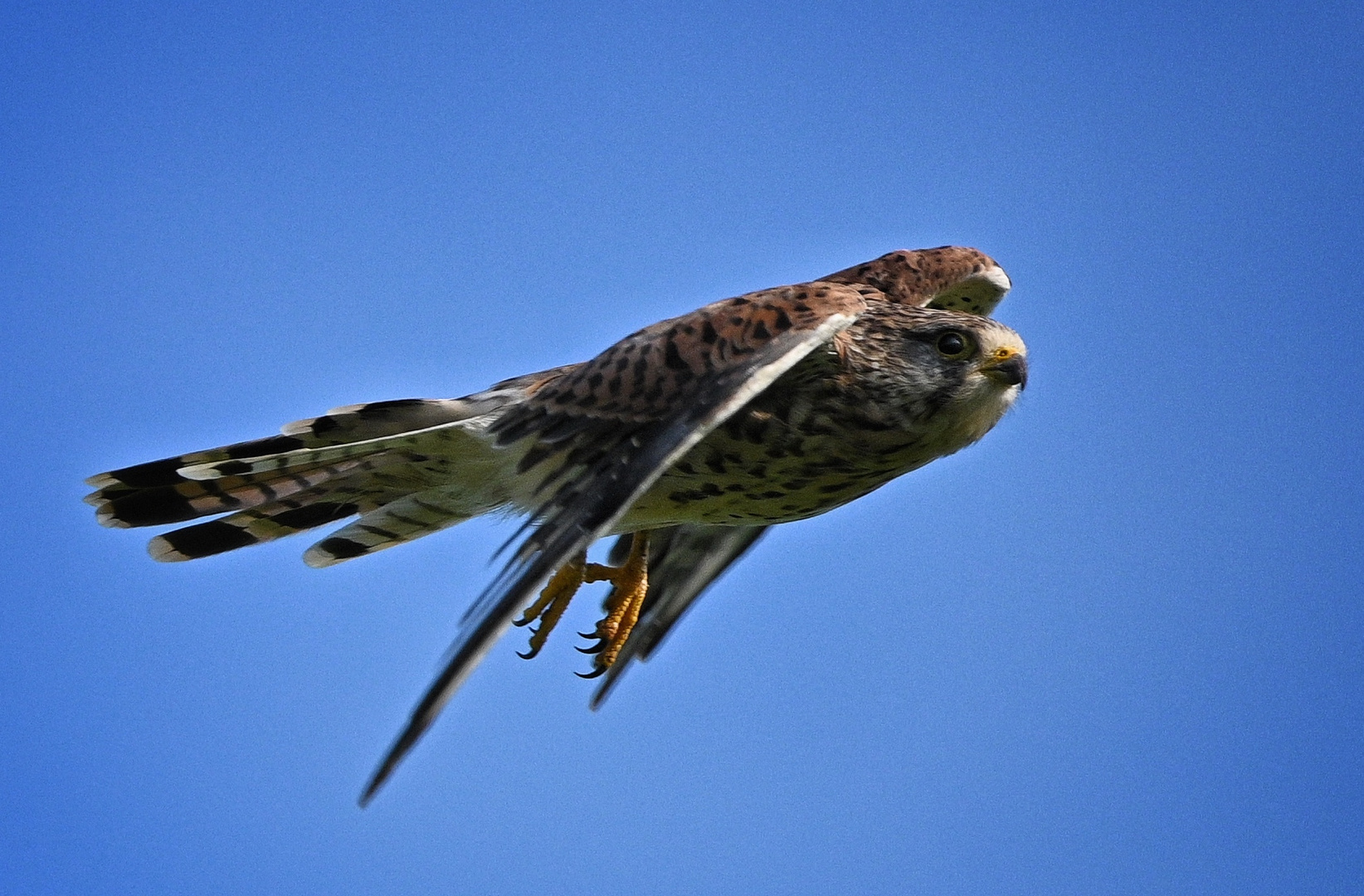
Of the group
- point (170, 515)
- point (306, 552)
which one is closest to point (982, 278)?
point (306, 552)

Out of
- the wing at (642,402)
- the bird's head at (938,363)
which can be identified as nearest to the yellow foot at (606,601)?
the wing at (642,402)

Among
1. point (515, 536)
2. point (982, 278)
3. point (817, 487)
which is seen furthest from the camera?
point (982, 278)

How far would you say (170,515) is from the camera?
4523 mm

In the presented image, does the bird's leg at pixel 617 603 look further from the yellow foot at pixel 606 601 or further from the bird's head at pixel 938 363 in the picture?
the bird's head at pixel 938 363

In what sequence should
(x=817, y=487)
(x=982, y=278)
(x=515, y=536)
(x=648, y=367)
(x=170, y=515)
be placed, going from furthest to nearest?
1. (x=982, y=278)
2. (x=170, y=515)
3. (x=817, y=487)
4. (x=648, y=367)
5. (x=515, y=536)

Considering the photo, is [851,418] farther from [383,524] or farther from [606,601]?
[383,524]

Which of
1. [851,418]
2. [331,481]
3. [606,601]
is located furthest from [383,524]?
[851,418]

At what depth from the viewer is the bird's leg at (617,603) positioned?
14.2 feet

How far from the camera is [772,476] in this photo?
414cm

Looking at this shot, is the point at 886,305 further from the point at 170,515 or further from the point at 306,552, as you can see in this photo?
the point at 170,515

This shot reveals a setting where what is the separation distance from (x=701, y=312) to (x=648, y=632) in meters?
1.59

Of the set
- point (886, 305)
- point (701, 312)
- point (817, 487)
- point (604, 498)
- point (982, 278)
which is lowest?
point (604, 498)

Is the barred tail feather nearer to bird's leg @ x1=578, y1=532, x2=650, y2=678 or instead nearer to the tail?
the tail

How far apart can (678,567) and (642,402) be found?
60.5 inches
